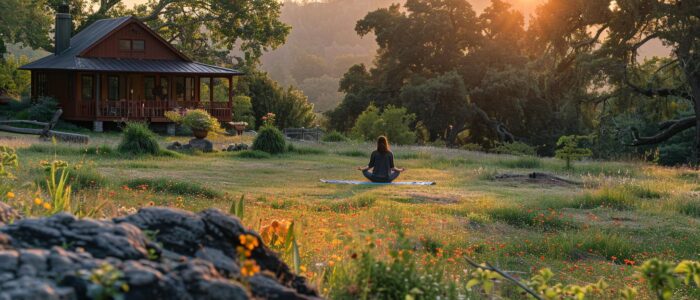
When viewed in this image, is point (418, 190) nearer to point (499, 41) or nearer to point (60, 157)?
point (60, 157)

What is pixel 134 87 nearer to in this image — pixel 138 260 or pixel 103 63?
pixel 103 63

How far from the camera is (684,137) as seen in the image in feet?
135

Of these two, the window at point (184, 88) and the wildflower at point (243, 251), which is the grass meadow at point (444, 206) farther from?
the window at point (184, 88)

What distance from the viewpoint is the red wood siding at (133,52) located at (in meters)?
43.6

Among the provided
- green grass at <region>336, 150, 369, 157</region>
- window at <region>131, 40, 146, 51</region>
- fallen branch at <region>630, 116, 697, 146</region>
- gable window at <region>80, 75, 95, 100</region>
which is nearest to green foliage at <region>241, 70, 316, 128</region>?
window at <region>131, 40, 146, 51</region>

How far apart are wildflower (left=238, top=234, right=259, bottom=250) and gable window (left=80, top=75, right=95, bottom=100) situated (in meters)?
41.2

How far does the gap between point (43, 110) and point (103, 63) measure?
358 centimetres

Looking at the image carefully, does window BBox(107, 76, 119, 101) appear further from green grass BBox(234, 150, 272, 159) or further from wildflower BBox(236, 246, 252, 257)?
wildflower BBox(236, 246, 252, 257)

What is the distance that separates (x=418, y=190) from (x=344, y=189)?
1.66 metres

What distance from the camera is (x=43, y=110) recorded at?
41.5 meters

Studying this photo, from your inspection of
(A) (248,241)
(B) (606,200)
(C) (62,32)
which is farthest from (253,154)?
(A) (248,241)

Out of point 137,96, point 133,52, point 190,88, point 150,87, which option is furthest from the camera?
point 190,88

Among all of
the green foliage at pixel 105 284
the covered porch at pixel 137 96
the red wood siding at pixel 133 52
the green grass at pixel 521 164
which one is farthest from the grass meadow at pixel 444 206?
the red wood siding at pixel 133 52

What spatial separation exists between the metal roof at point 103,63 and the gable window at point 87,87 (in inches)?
57.6
